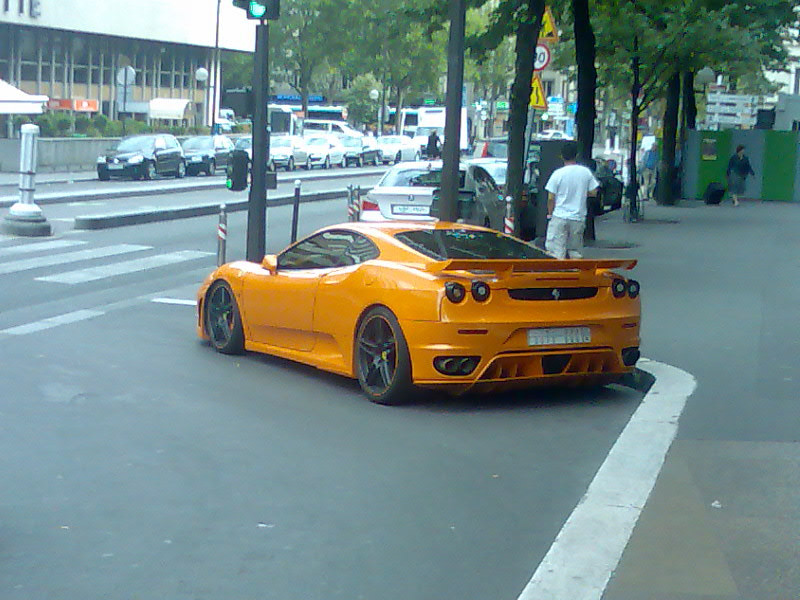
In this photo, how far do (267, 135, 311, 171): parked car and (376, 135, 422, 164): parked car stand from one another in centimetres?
1104

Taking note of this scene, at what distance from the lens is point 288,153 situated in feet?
187

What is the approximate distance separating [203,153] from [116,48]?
24062mm

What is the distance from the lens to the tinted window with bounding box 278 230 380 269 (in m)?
10.2

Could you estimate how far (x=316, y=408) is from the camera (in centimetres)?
926

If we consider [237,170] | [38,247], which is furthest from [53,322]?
[38,247]

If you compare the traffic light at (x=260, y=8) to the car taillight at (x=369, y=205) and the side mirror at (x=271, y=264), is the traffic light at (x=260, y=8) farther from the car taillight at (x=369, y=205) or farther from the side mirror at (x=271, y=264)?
the car taillight at (x=369, y=205)

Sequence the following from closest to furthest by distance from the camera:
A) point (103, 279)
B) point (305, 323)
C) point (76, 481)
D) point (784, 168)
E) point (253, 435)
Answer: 1. point (76, 481)
2. point (253, 435)
3. point (305, 323)
4. point (103, 279)
5. point (784, 168)

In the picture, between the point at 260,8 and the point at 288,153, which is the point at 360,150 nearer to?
the point at 288,153

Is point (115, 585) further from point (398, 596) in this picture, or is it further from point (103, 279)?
point (103, 279)

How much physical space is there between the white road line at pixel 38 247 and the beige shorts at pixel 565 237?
7492mm

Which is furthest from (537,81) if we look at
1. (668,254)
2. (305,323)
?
(305,323)

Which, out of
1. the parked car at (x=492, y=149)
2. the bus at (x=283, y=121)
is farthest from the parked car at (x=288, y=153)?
the parked car at (x=492, y=149)

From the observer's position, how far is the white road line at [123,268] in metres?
16.6

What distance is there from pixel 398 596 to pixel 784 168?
4078 centimetres
